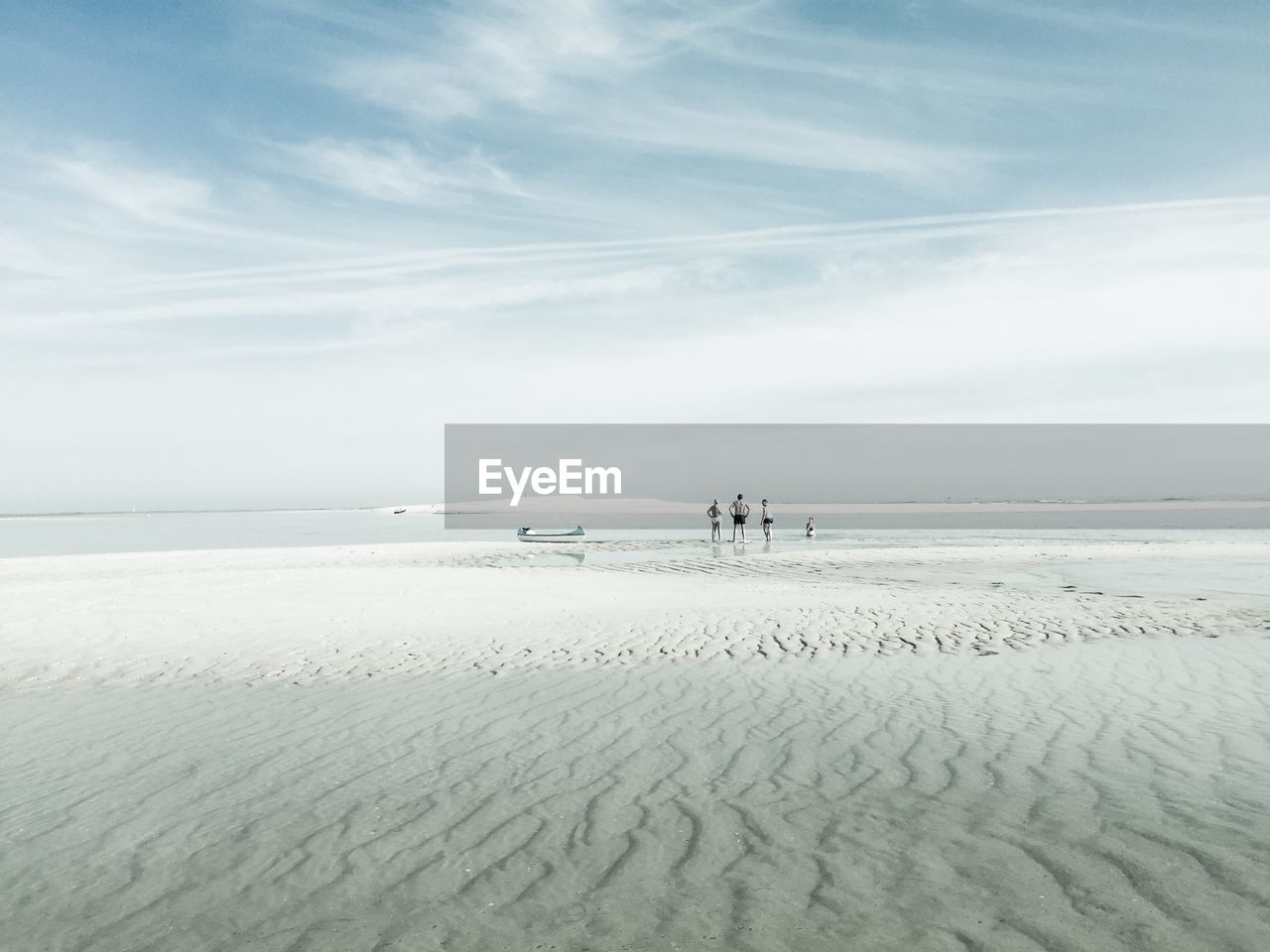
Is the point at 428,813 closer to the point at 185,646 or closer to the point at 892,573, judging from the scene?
the point at 185,646

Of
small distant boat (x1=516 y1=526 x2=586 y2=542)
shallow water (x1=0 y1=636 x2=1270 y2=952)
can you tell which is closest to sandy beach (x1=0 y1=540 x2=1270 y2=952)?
shallow water (x1=0 y1=636 x2=1270 y2=952)

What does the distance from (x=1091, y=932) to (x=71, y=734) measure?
9.20m

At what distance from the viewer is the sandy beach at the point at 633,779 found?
4.78 m

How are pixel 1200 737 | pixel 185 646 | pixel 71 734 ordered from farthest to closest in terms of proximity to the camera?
1. pixel 185 646
2. pixel 71 734
3. pixel 1200 737

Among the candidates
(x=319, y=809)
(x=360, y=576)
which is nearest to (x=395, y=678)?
(x=319, y=809)

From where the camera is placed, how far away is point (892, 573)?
25.5 metres

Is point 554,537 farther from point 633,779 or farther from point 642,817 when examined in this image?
point 642,817

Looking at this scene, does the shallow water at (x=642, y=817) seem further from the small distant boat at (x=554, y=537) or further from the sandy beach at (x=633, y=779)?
the small distant boat at (x=554, y=537)

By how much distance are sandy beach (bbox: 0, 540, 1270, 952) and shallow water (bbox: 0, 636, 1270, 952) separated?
3cm

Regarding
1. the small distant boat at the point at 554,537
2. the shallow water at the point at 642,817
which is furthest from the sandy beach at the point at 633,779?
the small distant boat at the point at 554,537

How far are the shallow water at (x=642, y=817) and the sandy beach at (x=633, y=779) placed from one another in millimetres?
31

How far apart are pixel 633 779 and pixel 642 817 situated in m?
0.89

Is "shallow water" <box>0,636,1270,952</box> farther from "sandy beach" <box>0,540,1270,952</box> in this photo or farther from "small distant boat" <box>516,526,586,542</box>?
"small distant boat" <box>516,526,586,542</box>

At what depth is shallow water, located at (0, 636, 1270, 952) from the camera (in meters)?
4.69
